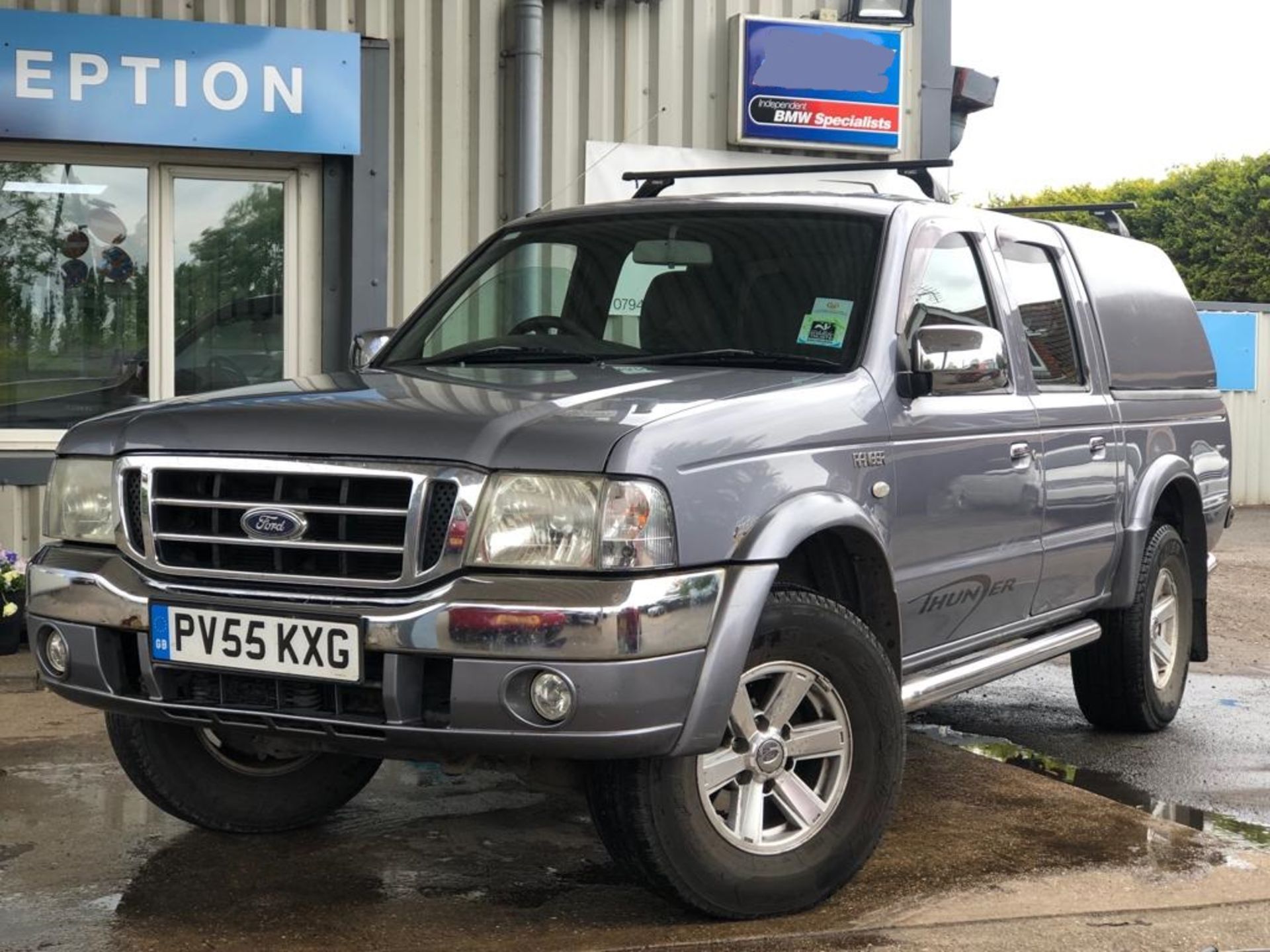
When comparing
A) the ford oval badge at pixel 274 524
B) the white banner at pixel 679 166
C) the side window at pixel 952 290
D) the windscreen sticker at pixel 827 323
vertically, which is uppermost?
the white banner at pixel 679 166

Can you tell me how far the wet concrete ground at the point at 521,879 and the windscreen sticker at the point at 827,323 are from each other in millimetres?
1396

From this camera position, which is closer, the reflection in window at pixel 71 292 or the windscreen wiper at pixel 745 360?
the windscreen wiper at pixel 745 360

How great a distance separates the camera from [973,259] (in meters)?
5.47

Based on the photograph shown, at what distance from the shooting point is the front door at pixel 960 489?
4.69 meters

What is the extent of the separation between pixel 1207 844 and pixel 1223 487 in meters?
2.64

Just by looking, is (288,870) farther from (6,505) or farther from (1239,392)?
(1239,392)

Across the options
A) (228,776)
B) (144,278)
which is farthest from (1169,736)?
(144,278)

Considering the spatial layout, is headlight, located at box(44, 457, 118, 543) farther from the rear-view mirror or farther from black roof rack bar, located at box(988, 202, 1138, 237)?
black roof rack bar, located at box(988, 202, 1138, 237)

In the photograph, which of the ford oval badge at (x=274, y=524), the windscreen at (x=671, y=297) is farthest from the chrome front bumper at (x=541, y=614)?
the windscreen at (x=671, y=297)

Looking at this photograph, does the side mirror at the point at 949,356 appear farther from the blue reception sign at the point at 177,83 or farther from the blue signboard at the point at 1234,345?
the blue signboard at the point at 1234,345

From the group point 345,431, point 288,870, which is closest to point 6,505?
point 288,870

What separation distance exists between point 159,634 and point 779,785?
1477mm

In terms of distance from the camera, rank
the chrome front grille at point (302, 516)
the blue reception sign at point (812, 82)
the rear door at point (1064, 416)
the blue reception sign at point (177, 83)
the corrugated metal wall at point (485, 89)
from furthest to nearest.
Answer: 1. the blue reception sign at point (812, 82)
2. the corrugated metal wall at point (485, 89)
3. the blue reception sign at point (177, 83)
4. the rear door at point (1064, 416)
5. the chrome front grille at point (302, 516)

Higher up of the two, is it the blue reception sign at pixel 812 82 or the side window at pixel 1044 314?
the blue reception sign at pixel 812 82
